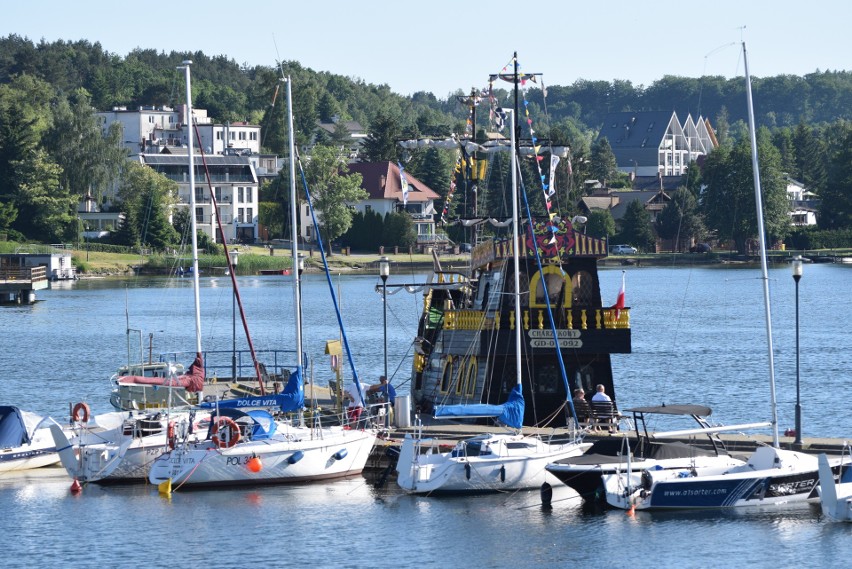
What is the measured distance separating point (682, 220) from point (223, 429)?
13896 centimetres

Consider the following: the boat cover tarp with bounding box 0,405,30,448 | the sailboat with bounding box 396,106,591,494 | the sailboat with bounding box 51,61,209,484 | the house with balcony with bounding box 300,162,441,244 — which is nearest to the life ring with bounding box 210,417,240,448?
the sailboat with bounding box 51,61,209,484

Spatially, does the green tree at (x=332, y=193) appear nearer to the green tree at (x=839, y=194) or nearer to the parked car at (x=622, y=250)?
the parked car at (x=622, y=250)

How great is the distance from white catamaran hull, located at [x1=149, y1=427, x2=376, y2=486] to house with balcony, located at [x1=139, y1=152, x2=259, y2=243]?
404ft

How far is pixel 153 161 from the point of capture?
544 feet

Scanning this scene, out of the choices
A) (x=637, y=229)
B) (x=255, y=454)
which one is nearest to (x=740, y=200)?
(x=637, y=229)

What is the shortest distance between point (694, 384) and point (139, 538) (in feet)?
120

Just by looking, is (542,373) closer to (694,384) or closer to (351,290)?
(694,384)

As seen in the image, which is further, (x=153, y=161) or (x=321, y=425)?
(x=153, y=161)

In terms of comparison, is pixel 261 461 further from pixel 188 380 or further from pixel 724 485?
pixel 724 485

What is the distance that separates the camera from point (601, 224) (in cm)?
17150

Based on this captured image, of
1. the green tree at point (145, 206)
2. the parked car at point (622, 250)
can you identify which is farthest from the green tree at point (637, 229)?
the green tree at point (145, 206)

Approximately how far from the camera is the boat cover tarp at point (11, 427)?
143 ft

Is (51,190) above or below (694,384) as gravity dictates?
above

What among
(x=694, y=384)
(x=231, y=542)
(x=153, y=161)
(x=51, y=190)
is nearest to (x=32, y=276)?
(x=51, y=190)
